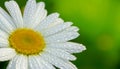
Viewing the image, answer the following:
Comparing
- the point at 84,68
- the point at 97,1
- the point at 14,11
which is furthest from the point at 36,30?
the point at 97,1

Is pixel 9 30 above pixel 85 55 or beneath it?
beneath

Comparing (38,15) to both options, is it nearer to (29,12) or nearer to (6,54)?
(29,12)

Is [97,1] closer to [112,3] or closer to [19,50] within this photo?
[112,3]

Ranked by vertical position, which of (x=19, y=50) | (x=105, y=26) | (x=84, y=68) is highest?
(x=105, y=26)

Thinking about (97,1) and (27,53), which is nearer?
(27,53)

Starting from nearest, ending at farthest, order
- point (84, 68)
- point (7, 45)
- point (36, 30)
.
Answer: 1. point (7, 45)
2. point (36, 30)
3. point (84, 68)

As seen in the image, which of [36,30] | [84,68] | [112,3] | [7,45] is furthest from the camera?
[112,3]

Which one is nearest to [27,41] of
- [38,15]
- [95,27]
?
[38,15]
